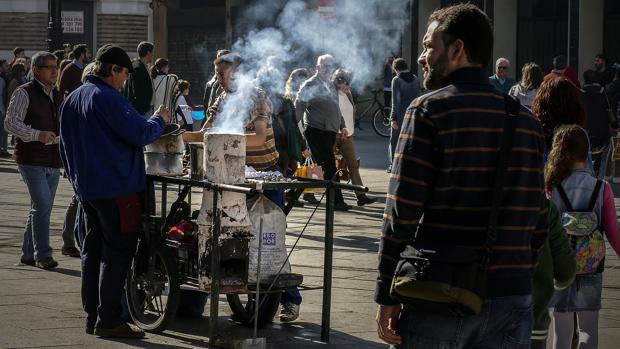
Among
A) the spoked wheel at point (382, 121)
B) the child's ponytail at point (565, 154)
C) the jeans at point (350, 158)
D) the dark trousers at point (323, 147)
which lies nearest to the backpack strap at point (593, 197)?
the child's ponytail at point (565, 154)

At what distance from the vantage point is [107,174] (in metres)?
7.61

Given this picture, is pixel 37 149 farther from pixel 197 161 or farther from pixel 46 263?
pixel 197 161

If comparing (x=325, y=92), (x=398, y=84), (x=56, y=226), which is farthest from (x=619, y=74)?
(x=56, y=226)

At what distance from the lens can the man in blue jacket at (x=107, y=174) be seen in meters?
7.60

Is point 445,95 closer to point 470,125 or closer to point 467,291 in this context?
point 470,125

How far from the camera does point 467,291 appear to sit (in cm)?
411

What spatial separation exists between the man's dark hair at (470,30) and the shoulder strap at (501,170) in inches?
7.1

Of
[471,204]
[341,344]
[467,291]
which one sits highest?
[471,204]

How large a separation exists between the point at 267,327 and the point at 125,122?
165 centimetres

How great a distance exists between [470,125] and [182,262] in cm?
388

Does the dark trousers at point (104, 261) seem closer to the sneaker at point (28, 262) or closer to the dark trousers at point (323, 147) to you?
the sneaker at point (28, 262)

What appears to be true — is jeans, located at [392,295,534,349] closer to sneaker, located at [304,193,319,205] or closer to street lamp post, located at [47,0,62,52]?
sneaker, located at [304,193,319,205]

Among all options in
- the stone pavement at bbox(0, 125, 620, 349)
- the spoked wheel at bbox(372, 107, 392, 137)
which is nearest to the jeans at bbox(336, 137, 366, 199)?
the stone pavement at bbox(0, 125, 620, 349)

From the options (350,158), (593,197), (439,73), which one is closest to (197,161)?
(593,197)
